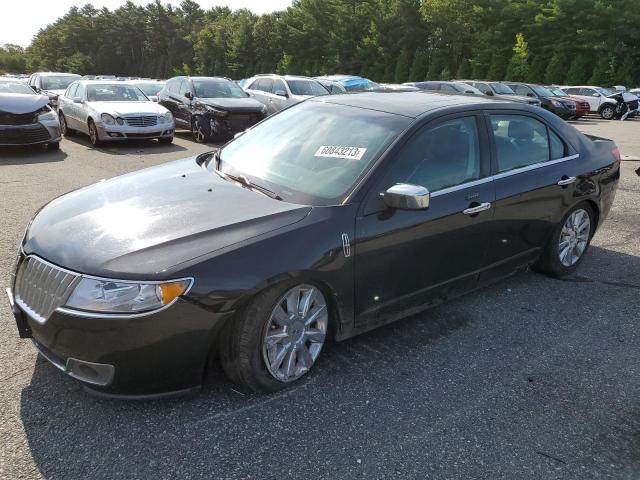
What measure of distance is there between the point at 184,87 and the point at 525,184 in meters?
11.4

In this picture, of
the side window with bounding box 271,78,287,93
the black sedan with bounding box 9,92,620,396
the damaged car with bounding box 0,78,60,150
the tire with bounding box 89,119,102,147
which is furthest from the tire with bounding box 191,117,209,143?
the black sedan with bounding box 9,92,620,396

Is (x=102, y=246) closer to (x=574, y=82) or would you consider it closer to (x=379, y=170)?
(x=379, y=170)

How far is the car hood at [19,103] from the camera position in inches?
392

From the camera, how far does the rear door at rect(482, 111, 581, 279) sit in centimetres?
391

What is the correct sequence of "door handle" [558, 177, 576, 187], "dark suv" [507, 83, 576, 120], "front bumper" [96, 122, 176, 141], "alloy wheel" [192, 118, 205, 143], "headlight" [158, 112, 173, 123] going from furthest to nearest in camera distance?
"dark suv" [507, 83, 576, 120] → "alloy wheel" [192, 118, 205, 143] → "headlight" [158, 112, 173, 123] → "front bumper" [96, 122, 176, 141] → "door handle" [558, 177, 576, 187]

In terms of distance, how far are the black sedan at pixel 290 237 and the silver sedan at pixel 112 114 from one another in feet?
26.1

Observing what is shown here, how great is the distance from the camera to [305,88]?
14.7m

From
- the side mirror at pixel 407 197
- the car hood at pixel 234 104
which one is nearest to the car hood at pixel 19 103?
the car hood at pixel 234 104

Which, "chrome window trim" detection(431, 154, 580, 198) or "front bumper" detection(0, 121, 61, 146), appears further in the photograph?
"front bumper" detection(0, 121, 61, 146)

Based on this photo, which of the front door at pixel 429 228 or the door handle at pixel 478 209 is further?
the door handle at pixel 478 209

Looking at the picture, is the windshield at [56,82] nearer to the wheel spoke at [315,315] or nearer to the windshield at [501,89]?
the windshield at [501,89]

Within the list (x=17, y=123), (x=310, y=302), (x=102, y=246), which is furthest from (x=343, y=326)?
(x=17, y=123)

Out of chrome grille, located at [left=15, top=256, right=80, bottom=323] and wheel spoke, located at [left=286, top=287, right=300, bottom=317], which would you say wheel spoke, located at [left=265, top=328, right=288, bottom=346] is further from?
chrome grille, located at [left=15, top=256, right=80, bottom=323]

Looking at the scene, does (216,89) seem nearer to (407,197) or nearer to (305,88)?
(305,88)
